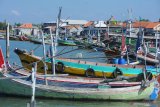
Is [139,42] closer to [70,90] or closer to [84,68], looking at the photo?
[84,68]

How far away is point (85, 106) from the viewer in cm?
1659

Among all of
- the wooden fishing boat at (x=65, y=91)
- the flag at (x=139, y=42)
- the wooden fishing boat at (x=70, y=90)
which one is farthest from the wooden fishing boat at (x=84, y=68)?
the flag at (x=139, y=42)

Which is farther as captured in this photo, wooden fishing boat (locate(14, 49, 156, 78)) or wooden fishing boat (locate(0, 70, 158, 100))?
wooden fishing boat (locate(14, 49, 156, 78))

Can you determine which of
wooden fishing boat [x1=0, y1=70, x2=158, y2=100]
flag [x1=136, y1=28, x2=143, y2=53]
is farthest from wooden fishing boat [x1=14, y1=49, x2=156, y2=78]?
flag [x1=136, y1=28, x2=143, y2=53]

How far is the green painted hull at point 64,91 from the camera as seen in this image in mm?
16938

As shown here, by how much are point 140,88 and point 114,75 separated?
4087 mm

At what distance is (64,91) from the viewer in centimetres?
1700

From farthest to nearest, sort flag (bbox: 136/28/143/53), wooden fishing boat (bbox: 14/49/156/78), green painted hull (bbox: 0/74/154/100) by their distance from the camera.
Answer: flag (bbox: 136/28/143/53)
wooden fishing boat (bbox: 14/49/156/78)
green painted hull (bbox: 0/74/154/100)

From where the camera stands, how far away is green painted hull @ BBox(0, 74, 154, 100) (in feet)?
55.6

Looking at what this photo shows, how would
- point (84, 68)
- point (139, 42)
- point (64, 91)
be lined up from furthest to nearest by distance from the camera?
1. point (139, 42)
2. point (84, 68)
3. point (64, 91)

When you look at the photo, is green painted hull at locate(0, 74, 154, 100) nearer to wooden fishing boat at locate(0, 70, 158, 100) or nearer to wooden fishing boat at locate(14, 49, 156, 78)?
wooden fishing boat at locate(0, 70, 158, 100)

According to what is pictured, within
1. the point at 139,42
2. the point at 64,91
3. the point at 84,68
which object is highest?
the point at 139,42

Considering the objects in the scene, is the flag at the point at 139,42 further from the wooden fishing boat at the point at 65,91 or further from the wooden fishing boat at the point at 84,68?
the wooden fishing boat at the point at 65,91

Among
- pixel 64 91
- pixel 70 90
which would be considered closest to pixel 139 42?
pixel 70 90
